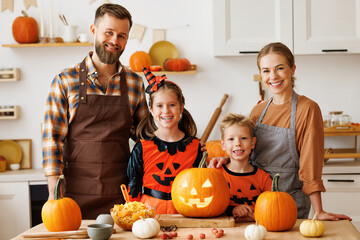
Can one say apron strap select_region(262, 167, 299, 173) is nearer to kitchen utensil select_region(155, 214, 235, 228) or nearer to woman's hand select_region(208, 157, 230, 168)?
woman's hand select_region(208, 157, 230, 168)

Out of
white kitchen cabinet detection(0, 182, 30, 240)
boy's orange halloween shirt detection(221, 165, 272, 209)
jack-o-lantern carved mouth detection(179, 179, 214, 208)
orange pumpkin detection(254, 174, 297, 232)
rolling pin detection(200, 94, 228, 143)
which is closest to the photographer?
orange pumpkin detection(254, 174, 297, 232)

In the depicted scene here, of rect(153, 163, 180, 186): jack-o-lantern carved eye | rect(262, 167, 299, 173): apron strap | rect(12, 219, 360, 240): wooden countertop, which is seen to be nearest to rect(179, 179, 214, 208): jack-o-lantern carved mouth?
rect(12, 219, 360, 240): wooden countertop

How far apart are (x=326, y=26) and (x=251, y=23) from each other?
0.55 meters

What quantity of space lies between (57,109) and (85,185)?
1.23 feet

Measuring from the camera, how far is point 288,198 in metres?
1.49

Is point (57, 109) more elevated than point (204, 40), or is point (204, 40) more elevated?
point (204, 40)

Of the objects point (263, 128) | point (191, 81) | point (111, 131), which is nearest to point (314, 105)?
point (263, 128)

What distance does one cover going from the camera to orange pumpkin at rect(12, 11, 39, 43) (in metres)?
3.53

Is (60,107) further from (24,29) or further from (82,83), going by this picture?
(24,29)

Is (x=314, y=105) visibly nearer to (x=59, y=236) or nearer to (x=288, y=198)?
(x=288, y=198)

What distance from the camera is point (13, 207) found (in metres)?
3.25

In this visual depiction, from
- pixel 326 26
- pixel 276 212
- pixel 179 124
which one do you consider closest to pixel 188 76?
pixel 326 26

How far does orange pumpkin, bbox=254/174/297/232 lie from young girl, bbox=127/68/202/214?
1.60 ft

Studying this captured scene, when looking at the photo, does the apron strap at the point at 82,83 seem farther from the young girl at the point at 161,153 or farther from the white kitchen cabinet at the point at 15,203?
the white kitchen cabinet at the point at 15,203
